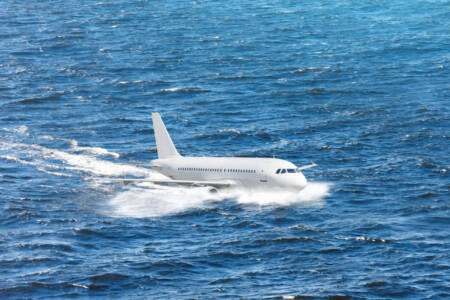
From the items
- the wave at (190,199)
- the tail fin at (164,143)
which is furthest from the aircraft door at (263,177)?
the tail fin at (164,143)

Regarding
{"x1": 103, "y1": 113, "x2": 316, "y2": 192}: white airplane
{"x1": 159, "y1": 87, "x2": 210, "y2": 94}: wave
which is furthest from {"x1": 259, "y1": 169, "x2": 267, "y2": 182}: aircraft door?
{"x1": 159, "y1": 87, "x2": 210, "y2": 94}: wave

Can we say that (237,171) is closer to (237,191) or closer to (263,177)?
(237,191)

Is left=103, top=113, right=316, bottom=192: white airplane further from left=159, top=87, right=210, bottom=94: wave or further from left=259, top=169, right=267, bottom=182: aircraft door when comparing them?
left=159, top=87, right=210, bottom=94: wave

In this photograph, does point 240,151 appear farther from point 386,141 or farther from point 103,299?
point 103,299

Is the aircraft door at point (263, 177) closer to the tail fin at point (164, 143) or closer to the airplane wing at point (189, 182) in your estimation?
the airplane wing at point (189, 182)

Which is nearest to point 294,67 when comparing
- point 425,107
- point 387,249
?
point 425,107

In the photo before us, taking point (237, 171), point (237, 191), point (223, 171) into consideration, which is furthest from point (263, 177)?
point (223, 171)
